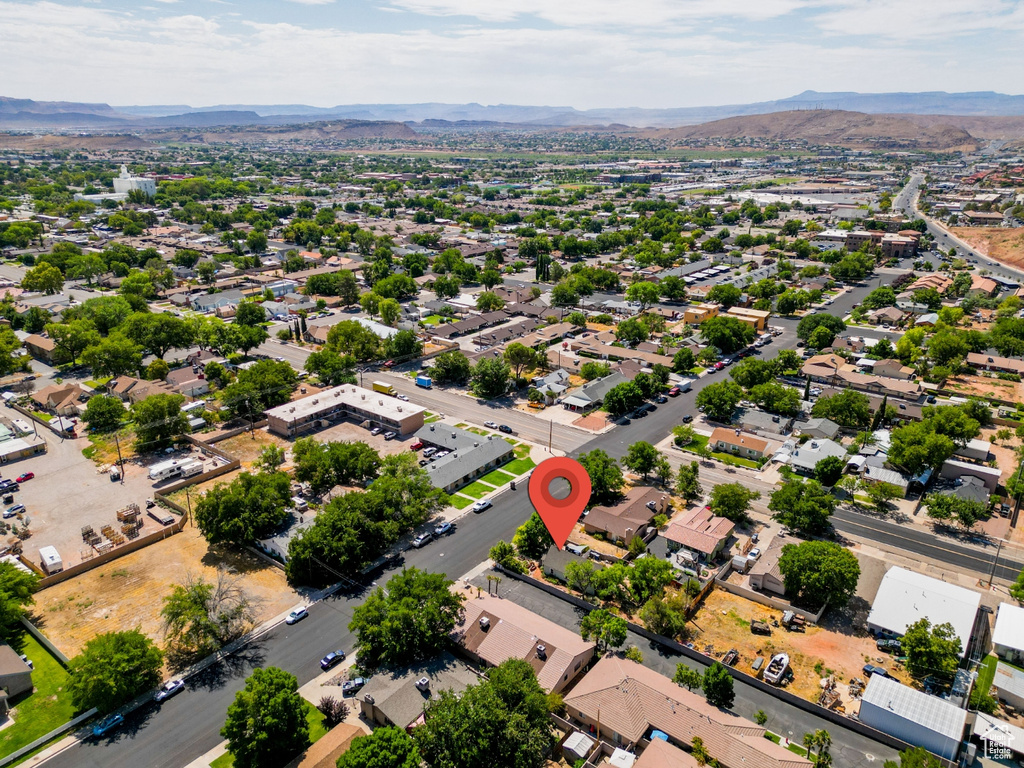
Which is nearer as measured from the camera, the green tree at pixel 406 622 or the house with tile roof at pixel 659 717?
the house with tile roof at pixel 659 717

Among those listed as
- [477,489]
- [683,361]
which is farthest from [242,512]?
[683,361]

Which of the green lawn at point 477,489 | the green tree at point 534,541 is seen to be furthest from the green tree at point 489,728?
the green lawn at point 477,489

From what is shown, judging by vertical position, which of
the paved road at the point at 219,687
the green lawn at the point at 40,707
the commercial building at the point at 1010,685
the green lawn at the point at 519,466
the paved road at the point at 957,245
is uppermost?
the paved road at the point at 957,245

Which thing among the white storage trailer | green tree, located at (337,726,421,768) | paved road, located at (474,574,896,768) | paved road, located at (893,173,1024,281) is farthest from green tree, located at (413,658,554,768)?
paved road, located at (893,173,1024,281)

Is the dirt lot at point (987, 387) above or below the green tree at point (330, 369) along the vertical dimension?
below

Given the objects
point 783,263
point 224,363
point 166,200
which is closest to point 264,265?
point 224,363

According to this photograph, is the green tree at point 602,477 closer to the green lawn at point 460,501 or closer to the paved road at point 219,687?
the paved road at point 219,687

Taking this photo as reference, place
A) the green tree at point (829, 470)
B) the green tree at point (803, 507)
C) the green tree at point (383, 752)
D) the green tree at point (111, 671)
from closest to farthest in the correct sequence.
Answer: the green tree at point (383, 752) < the green tree at point (111, 671) < the green tree at point (803, 507) < the green tree at point (829, 470)

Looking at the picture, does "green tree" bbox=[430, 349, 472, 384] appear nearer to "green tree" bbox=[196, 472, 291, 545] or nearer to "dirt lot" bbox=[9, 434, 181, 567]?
"green tree" bbox=[196, 472, 291, 545]
